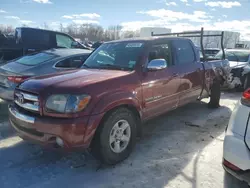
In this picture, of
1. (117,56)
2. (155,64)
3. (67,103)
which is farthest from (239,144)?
(117,56)

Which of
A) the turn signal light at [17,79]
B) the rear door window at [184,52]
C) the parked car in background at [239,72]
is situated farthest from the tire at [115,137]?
the parked car in background at [239,72]

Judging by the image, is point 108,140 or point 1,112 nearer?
point 108,140

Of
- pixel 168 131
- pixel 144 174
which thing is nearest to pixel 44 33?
pixel 168 131

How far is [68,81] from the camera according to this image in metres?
3.13

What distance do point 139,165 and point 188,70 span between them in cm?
232

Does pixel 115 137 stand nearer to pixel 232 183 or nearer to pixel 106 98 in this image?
pixel 106 98

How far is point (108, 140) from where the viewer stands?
316 centimetres

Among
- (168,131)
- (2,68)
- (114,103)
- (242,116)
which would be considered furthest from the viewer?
(2,68)

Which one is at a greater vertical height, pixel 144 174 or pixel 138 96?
pixel 138 96

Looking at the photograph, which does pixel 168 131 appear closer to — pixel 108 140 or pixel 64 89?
pixel 108 140

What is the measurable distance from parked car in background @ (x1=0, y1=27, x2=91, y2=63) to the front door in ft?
19.2

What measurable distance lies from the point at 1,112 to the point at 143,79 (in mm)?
3760

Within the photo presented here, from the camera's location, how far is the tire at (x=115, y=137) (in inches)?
122

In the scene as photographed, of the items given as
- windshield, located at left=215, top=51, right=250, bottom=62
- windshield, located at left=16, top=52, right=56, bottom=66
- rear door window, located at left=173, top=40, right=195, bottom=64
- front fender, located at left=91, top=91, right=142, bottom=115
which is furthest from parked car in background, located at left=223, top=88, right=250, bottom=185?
windshield, located at left=215, top=51, right=250, bottom=62
